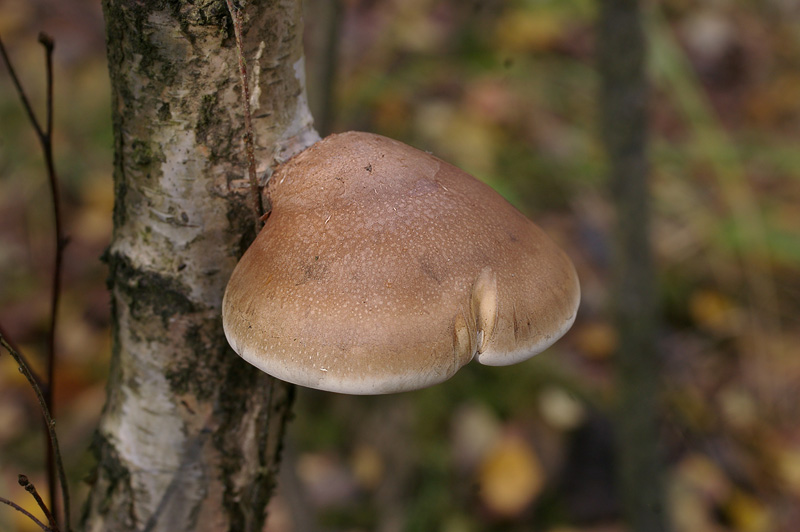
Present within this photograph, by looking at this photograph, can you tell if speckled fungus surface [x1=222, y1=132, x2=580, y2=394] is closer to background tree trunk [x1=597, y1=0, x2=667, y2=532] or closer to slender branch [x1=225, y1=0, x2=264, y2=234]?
slender branch [x1=225, y1=0, x2=264, y2=234]

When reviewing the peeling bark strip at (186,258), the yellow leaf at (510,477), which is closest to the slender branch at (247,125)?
the peeling bark strip at (186,258)

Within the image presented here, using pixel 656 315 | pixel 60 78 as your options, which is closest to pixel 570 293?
pixel 656 315

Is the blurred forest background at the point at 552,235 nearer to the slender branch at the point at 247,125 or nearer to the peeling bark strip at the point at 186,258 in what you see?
the peeling bark strip at the point at 186,258

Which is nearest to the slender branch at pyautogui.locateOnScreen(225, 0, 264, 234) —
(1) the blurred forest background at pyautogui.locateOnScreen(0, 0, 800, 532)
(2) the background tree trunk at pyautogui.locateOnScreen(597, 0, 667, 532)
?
(1) the blurred forest background at pyautogui.locateOnScreen(0, 0, 800, 532)

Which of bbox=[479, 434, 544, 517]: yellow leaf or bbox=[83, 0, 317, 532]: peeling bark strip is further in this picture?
bbox=[479, 434, 544, 517]: yellow leaf

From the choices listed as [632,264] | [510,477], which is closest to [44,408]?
[632,264]
